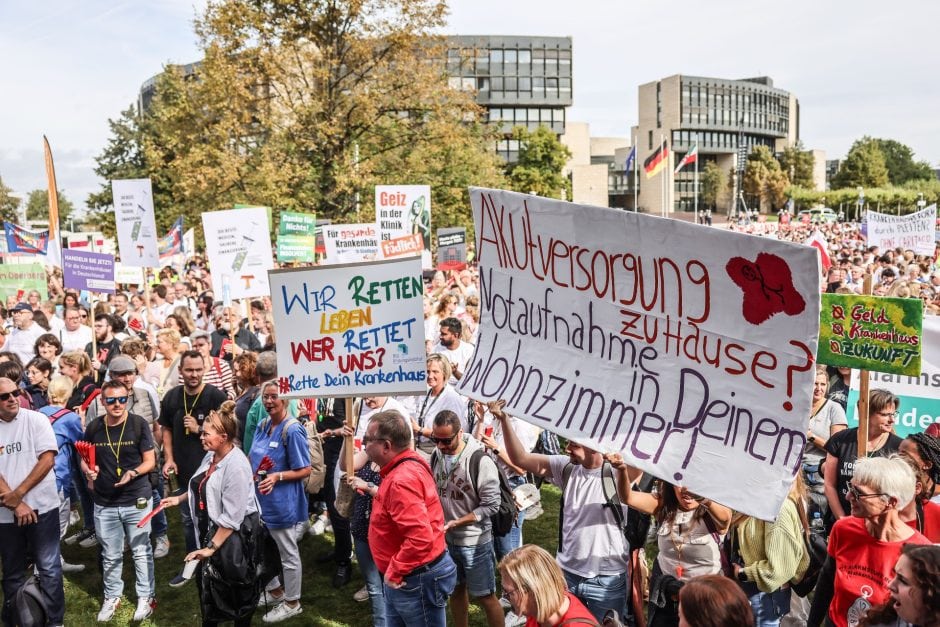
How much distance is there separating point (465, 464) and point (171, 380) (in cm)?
419

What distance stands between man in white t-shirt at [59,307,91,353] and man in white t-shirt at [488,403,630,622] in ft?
26.0

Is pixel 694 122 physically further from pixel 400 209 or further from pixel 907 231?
pixel 400 209

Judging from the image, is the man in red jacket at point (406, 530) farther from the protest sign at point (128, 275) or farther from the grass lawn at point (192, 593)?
the protest sign at point (128, 275)

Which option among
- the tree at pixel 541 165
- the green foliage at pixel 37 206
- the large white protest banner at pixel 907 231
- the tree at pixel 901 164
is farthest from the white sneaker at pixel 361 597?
the tree at pixel 901 164

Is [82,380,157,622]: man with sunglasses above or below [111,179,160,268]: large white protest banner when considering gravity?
below

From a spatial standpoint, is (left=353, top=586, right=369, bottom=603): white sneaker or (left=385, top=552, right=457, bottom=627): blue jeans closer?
(left=385, top=552, right=457, bottom=627): blue jeans

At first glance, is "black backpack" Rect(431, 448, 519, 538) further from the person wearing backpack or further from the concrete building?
the concrete building

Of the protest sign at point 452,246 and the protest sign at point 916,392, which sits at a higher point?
the protest sign at point 452,246

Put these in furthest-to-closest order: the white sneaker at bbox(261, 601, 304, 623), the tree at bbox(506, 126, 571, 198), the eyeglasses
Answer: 1. the tree at bbox(506, 126, 571, 198)
2. the white sneaker at bbox(261, 601, 304, 623)
3. the eyeglasses

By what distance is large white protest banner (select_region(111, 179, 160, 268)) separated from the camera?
11312 mm

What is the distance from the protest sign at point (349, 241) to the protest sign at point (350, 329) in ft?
27.8

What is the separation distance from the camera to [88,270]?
36.3 feet

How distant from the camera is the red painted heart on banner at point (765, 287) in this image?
9.11 feet

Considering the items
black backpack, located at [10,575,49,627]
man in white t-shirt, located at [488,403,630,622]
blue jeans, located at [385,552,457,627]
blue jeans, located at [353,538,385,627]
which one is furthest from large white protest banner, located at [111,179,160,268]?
man in white t-shirt, located at [488,403,630,622]
